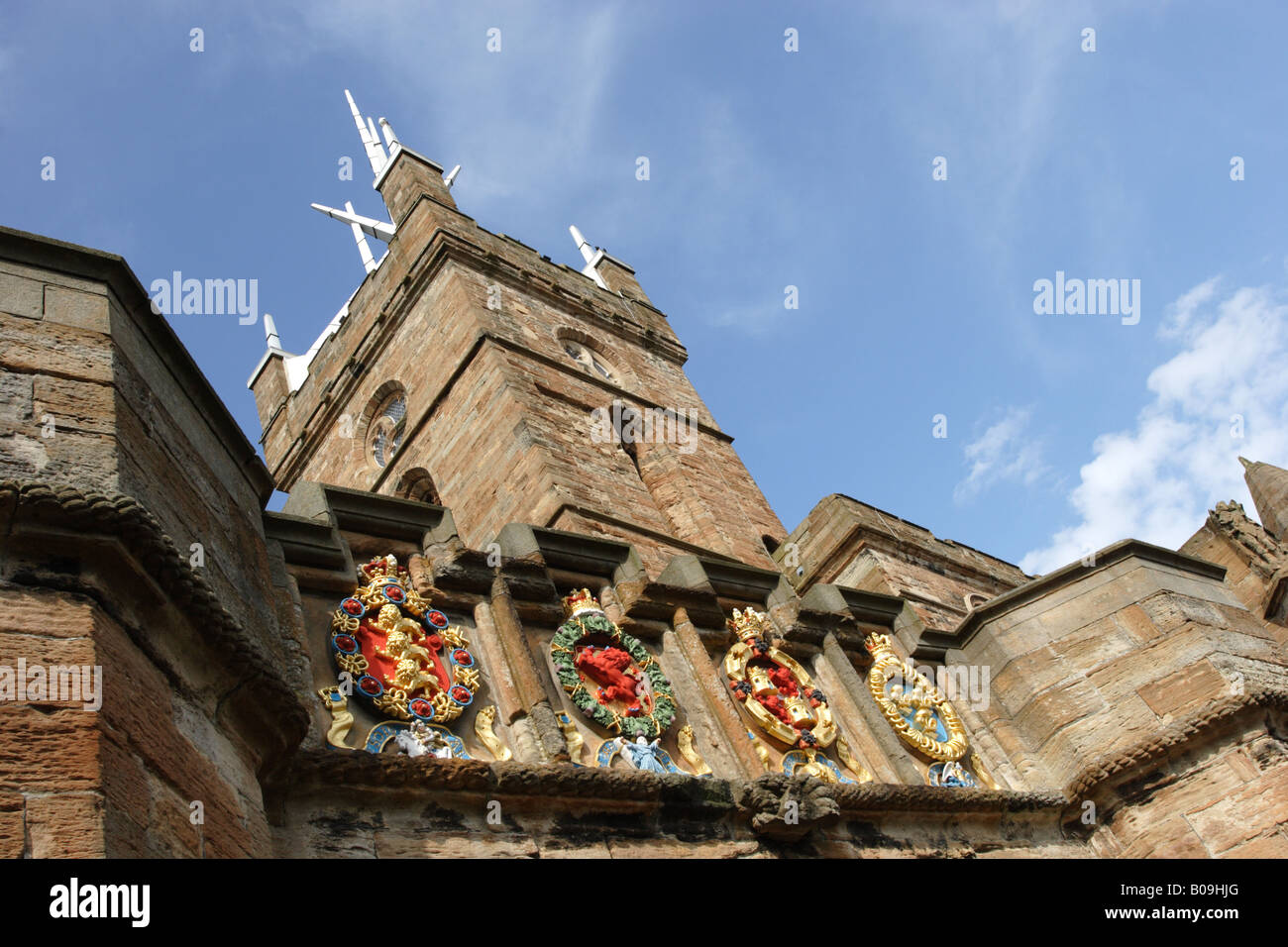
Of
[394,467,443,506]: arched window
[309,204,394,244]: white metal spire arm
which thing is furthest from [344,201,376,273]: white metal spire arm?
[394,467,443,506]: arched window

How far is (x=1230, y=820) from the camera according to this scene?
6.91 meters

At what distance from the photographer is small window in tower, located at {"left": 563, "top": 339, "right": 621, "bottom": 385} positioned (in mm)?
16266

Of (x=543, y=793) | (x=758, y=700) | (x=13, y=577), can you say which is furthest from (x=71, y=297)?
(x=758, y=700)

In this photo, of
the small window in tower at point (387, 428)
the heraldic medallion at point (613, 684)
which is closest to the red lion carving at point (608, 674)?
the heraldic medallion at point (613, 684)

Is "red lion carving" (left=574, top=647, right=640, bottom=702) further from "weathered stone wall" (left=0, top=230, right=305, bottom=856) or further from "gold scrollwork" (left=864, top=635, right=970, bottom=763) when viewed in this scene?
"gold scrollwork" (left=864, top=635, right=970, bottom=763)

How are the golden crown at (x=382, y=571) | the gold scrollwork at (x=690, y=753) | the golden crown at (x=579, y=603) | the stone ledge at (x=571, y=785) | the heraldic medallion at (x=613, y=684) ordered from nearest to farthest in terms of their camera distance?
the stone ledge at (x=571, y=785) → the golden crown at (x=382, y=571) → the heraldic medallion at (x=613, y=684) → the gold scrollwork at (x=690, y=753) → the golden crown at (x=579, y=603)

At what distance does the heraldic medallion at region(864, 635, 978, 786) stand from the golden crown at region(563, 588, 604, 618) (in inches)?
81.7

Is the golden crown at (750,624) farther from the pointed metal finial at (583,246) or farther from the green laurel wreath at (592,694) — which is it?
the pointed metal finial at (583,246)

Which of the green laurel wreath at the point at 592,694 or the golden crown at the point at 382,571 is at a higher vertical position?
the golden crown at the point at 382,571

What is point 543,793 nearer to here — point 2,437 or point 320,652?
point 320,652

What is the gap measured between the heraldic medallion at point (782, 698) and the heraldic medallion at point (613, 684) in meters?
0.63

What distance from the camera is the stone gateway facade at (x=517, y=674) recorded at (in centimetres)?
369

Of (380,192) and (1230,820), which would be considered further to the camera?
(380,192)
